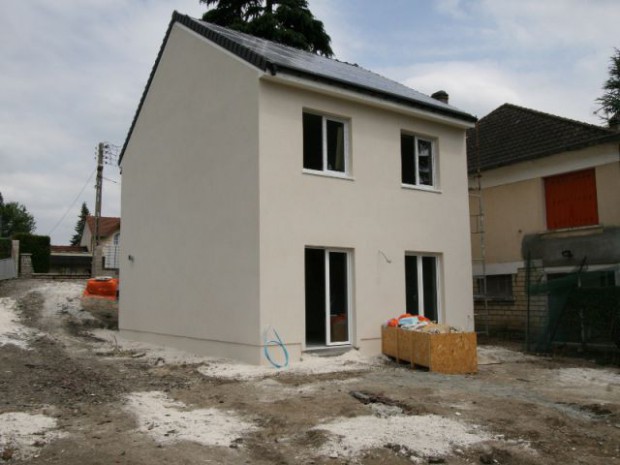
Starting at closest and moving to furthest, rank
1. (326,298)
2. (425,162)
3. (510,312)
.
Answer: (326,298) → (425,162) → (510,312)

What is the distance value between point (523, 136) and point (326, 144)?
835 cm

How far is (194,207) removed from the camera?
13773mm

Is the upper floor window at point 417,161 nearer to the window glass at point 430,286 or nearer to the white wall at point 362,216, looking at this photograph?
the white wall at point 362,216

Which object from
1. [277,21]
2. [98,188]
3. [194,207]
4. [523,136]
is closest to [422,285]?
[194,207]

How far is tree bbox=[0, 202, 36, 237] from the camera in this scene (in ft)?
246

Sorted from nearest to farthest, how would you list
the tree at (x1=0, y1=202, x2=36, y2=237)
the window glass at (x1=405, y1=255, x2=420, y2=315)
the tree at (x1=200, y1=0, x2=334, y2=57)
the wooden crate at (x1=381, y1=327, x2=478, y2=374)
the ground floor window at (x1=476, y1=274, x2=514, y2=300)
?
the wooden crate at (x1=381, y1=327, x2=478, y2=374)
the window glass at (x1=405, y1=255, x2=420, y2=315)
the ground floor window at (x1=476, y1=274, x2=514, y2=300)
the tree at (x1=200, y1=0, x2=334, y2=57)
the tree at (x1=0, y1=202, x2=36, y2=237)

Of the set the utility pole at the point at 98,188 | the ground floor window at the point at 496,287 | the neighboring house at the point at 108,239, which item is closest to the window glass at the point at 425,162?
the ground floor window at the point at 496,287

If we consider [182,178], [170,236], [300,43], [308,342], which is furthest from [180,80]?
[300,43]

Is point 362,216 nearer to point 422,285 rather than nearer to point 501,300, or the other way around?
point 422,285

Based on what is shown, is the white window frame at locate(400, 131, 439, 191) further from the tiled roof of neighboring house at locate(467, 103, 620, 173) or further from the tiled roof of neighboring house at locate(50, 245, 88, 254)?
the tiled roof of neighboring house at locate(50, 245, 88, 254)

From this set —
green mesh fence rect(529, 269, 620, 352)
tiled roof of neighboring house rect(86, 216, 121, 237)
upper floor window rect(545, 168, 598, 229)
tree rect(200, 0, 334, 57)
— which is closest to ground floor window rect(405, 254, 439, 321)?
green mesh fence rect(529, 269, 620, 352)

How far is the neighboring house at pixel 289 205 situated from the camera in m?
11.7

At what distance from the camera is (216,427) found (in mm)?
6668

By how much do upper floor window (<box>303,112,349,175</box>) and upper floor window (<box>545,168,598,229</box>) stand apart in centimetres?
704
